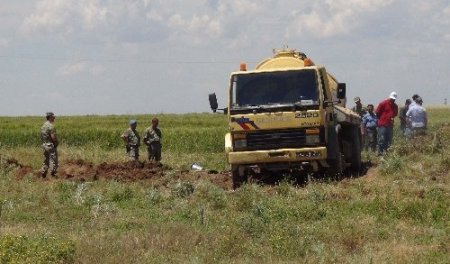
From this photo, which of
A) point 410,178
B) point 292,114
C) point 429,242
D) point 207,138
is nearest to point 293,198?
point 292,114

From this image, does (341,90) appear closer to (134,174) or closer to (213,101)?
(213,101)

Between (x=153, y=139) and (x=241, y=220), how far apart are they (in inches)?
399

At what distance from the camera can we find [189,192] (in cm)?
1462

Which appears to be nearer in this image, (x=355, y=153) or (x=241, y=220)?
(x=241, y=220)

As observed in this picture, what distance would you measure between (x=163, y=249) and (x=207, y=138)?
21.4 metres

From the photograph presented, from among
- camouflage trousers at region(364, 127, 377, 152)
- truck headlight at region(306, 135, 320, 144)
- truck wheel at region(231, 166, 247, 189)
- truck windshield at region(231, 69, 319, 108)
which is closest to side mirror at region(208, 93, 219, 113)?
truck windshield at region(231, 69, 319, 108)

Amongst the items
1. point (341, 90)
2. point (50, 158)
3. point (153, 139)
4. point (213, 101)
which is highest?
point (341, 90)

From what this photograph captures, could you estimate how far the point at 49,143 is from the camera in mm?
18406

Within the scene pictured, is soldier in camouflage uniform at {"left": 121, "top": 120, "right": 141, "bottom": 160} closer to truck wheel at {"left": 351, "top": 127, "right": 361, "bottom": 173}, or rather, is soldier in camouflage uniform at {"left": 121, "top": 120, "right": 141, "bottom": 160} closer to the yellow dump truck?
the yellow dump truck

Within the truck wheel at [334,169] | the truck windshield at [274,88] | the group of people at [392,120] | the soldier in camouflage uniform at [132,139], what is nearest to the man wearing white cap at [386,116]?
the group of people at [392,120]

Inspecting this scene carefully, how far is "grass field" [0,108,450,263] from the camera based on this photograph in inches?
348

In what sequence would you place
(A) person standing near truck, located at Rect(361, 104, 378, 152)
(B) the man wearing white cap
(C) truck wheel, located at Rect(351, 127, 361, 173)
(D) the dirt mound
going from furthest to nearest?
(A) person standing near truck, located at Rect(361, 104, 378, 152) < (B) the man wearing white cap < (C) truck wheel, located at Rect(351, 127, 361, 173) < (D) the dirt mound

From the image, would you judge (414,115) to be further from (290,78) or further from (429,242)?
(429,242)

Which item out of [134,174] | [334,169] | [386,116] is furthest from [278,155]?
[386,116]
